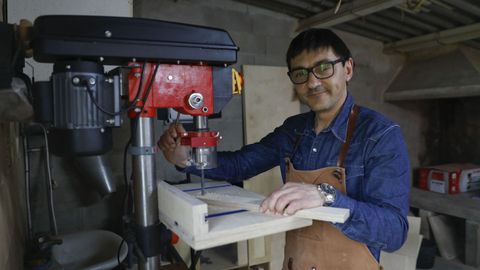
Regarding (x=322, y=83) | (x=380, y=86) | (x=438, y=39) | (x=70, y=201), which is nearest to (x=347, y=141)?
(x=322, y=83)

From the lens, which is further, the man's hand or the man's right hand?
the man's right hand

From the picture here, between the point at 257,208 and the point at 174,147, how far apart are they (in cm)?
34

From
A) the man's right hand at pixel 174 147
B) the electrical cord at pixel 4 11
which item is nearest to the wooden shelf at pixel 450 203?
the man's right hand at pixel 174 147

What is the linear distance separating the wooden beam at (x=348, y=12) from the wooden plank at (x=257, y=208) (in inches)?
67.2

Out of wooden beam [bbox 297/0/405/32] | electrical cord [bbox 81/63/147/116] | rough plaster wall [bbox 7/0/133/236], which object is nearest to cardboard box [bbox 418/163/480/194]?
wooden beam [bbox 297/0/405/32]

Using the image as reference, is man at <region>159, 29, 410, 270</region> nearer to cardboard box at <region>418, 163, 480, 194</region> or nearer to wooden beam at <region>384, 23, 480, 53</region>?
wooden beam at <region>384, 23, 480, 53</region>

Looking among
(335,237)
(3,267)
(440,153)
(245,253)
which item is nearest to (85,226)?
(245,253)

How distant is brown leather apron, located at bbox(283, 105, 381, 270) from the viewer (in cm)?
102

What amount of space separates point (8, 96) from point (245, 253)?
6.61 feet

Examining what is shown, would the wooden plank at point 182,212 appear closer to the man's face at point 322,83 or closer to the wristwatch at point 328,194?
the wristwatch at point 328,194

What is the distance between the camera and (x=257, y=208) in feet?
2.63

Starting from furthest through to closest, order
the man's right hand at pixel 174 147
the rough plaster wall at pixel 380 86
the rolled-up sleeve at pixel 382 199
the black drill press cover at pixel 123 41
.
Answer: the rough plaster wall at pixel 380 86 < the man's right hand at pixel 174 147 < the rolled-up sleeve at pixel 382 199 < the black drill press cover at pixel 123 41

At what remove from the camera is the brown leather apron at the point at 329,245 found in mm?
1021

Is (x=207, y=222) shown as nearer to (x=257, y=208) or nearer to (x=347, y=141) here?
(x=257, y=208)
